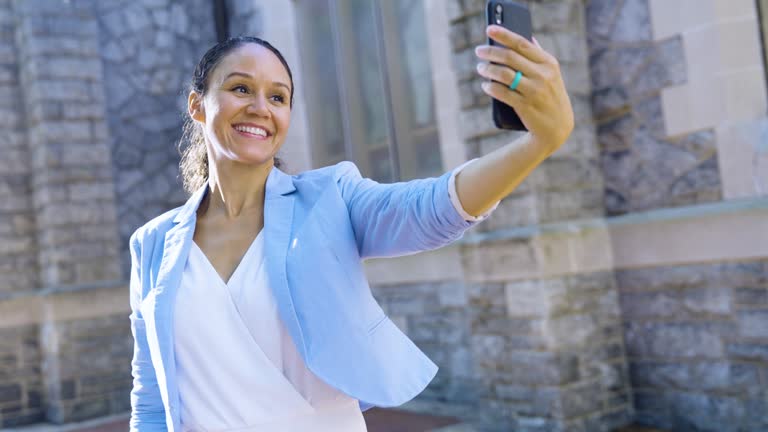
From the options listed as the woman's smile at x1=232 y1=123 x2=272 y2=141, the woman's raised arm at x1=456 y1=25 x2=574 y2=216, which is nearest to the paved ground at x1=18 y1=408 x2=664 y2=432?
the woman's smile at x1=232 y1=123 x2=272 y2=141

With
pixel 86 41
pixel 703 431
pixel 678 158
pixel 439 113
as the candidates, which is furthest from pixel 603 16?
pixel 86 41

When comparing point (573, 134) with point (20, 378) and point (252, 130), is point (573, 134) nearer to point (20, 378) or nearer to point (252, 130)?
point (252, 130)

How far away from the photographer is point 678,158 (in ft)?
14.8

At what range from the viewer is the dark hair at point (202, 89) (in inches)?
65.7

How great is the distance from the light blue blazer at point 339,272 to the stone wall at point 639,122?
3428mm

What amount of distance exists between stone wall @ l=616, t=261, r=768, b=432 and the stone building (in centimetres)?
1

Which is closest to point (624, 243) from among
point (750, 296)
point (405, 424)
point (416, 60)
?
point (750, 296)

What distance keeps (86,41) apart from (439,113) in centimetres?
384

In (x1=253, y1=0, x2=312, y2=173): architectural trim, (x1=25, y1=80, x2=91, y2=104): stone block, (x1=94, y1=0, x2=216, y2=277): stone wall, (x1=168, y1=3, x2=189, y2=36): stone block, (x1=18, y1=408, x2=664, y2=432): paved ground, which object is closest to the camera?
(x1=18, y1=408, x2=664, y2=432): paved ground

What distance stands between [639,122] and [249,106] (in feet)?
12.1

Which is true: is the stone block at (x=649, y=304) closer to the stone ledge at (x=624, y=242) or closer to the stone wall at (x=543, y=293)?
the stone wall at (x=543, y=293)

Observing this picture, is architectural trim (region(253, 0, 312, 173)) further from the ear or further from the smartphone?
the smartphone

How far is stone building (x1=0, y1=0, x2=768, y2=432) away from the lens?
4242mm

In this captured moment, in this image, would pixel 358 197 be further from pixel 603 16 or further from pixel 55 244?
pixel 55 244
